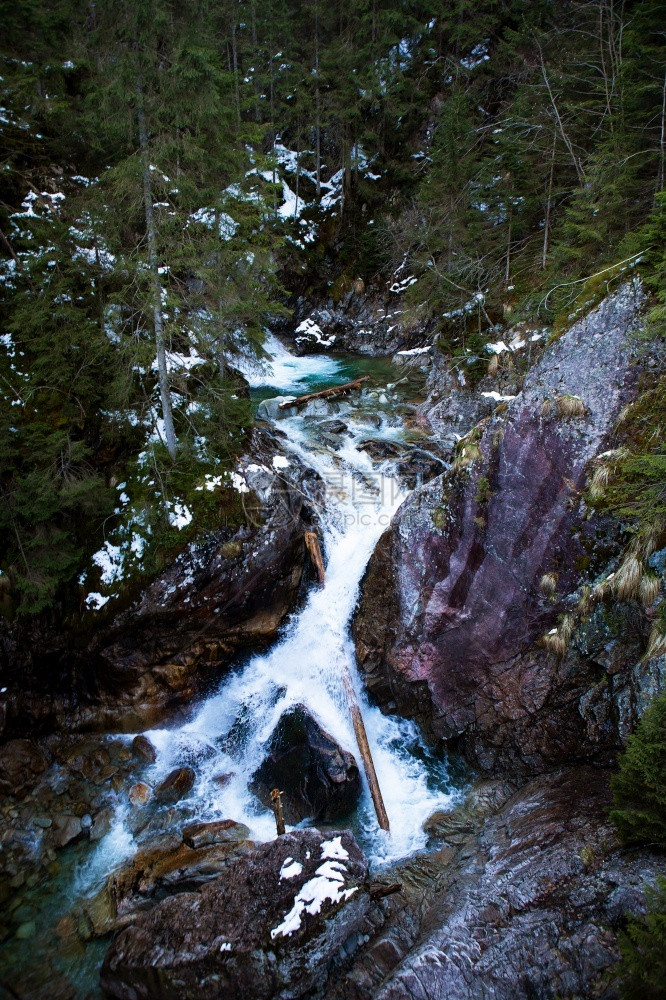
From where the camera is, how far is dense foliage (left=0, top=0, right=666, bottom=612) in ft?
26.4

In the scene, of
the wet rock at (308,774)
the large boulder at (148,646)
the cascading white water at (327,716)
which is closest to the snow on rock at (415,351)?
the cascading white water at (327,716)

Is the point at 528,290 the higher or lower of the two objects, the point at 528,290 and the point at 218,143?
the lower

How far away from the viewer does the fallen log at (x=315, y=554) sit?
11109 mm

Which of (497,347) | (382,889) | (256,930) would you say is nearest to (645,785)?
(382,889)

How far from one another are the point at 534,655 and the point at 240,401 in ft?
27.9

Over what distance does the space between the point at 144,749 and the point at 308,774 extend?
3.55m

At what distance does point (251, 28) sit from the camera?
2842cm

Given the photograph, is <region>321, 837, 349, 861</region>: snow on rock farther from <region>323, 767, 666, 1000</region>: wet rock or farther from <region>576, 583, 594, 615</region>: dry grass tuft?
<region>576, 583, 594, 615</region>: dry grass tuft

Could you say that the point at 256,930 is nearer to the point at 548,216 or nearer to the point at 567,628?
the point at 567,628

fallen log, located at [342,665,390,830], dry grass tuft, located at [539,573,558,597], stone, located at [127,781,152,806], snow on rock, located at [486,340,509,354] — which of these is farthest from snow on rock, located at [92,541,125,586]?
snow on rock, located at [486,340,509,354]

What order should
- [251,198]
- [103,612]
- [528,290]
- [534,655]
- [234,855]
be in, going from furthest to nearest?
[528,290] → [251,198] → [103,612] → [534,655] → [234,855]

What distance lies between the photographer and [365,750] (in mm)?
8531

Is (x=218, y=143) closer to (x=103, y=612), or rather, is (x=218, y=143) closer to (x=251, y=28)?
(x=103, y=612)

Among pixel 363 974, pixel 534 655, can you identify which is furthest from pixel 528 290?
pixel 363 974
